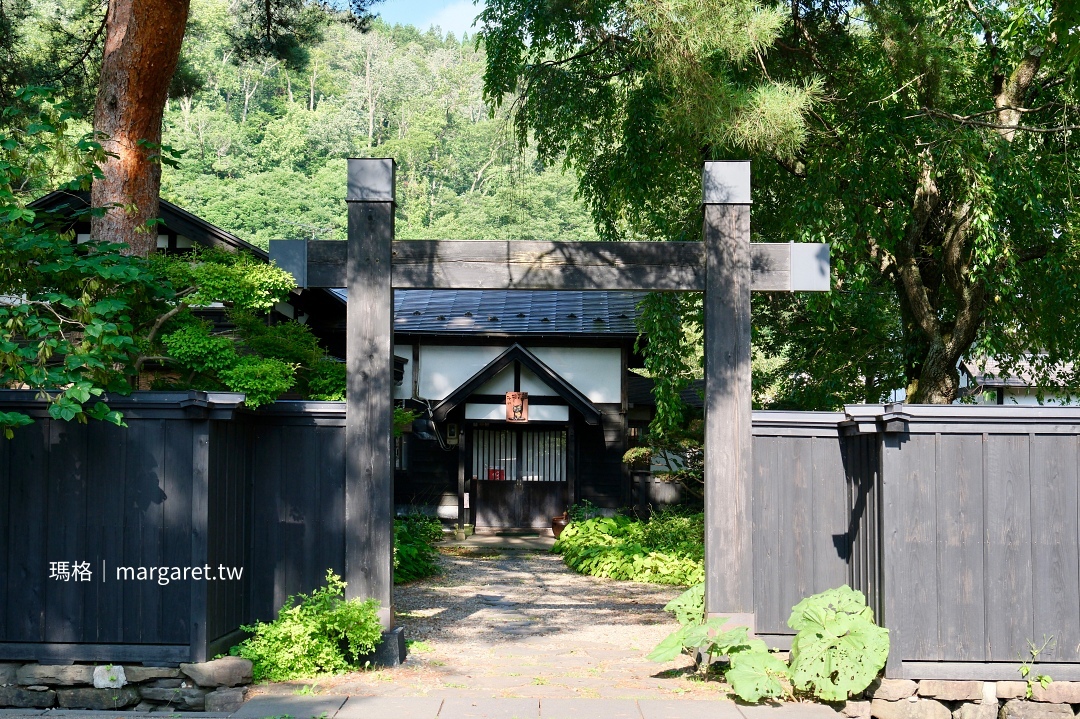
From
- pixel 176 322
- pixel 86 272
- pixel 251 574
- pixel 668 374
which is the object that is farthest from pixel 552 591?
pixel 86 272

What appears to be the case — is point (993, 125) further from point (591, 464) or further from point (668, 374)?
point (591, 464)

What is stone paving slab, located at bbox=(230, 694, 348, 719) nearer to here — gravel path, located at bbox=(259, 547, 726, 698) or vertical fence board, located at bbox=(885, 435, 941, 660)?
gravel path, located at bbox=(259, 547, 726, 698)

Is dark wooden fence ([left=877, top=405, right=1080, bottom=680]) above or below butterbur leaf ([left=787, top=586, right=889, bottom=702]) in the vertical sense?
above

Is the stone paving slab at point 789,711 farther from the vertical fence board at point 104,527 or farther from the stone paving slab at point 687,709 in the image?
the vertical fence board at point 104,527

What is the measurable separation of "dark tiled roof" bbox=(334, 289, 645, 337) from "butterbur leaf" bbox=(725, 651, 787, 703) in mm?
12258

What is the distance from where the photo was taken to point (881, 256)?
14.8m

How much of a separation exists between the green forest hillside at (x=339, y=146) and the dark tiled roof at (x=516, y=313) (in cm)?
1306

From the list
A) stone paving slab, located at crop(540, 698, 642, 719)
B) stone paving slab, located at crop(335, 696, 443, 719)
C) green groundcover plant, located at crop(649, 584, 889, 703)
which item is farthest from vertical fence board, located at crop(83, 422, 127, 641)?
green groundcover plant, located at crop(649, 584, 889, 703)

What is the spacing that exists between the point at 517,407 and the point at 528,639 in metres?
9.09

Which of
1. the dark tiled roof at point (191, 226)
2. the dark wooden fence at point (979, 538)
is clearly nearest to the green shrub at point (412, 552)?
the dark tiled roof at point (191, 226)

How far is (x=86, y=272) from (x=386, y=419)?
2.76 meters

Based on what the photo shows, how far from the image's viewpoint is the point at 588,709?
6.96 metres

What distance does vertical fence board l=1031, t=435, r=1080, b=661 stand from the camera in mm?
7305

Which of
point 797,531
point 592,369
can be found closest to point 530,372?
point 592,369
